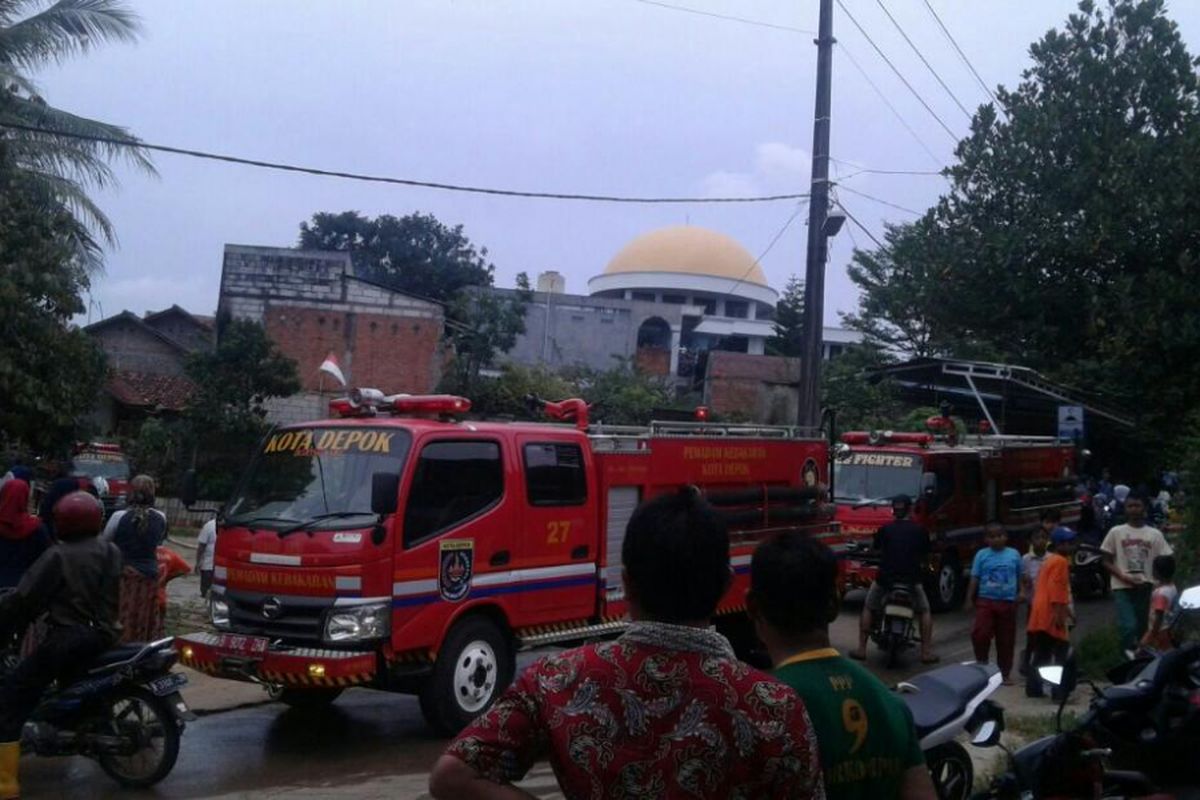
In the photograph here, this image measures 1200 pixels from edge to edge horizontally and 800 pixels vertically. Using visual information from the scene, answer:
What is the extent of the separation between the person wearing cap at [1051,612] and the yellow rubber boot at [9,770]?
803 centimetres

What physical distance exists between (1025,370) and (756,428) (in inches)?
407

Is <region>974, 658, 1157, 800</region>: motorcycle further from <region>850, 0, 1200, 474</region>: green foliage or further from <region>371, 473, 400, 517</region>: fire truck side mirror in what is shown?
<region>850, 0, 1200, 474</region>: green foliage

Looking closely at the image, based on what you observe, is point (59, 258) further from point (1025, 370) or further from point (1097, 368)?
point (1097, 368)

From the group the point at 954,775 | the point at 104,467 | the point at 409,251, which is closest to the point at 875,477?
the point at 954,775

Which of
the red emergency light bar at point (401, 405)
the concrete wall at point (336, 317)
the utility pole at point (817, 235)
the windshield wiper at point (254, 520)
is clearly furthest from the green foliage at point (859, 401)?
the windshield wiper at point (254, 520)

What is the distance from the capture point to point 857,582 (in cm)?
1579

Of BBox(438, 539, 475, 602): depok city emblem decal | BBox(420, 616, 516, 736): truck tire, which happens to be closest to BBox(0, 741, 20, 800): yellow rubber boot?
BBox(420, 616, 516, 736): truck tire

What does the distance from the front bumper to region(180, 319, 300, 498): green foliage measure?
19430 mm

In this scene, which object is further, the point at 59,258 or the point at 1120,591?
the point at 59,258

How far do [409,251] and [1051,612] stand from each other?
1902 inches

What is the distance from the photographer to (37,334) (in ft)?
44.8

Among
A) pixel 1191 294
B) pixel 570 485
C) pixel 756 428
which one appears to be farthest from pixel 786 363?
pixel 570 485

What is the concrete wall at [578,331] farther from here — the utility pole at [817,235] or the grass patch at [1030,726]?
the grass patch at [1030,726]

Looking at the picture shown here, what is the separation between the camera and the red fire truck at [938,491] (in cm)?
1681
